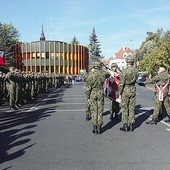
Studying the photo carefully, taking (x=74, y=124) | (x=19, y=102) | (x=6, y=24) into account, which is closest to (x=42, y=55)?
(x=6, y=24)

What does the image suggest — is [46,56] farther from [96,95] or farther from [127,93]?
[96,95]

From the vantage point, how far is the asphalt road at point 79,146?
6531 millimetres

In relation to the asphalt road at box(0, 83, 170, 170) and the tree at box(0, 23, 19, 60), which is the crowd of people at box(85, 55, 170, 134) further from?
the tree at box(0, 23, 19, 60)

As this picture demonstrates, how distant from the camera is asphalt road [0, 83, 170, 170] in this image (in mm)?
6531

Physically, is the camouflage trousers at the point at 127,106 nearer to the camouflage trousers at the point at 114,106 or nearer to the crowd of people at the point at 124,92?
the crowd of people at the point at 124,92

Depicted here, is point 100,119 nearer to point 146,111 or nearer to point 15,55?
point 146,111

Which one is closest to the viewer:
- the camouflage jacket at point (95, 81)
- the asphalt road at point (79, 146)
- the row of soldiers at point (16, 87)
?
the asphalt road at point (79, 146)

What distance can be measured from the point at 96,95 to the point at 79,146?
6.43 ft

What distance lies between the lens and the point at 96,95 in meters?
9.63

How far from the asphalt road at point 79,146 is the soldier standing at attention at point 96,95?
0.32 metres

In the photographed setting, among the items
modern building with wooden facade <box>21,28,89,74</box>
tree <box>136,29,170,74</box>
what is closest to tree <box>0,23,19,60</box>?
modern building with wooden facade <box>21,28,89,74</box>

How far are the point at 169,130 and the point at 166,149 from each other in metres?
2.42

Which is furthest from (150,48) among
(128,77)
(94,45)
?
Result: (128,77)

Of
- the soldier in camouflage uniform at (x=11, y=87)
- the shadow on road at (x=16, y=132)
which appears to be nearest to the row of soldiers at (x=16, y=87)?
the soldier in camouflage uniform at (x=11, y=87)
